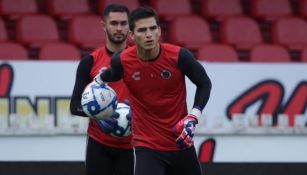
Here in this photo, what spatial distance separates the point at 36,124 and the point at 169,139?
341 centimetres

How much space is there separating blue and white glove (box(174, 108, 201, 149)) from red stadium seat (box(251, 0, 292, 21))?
6.23 metres

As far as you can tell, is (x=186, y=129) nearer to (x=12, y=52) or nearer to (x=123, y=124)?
(x=123, y=124)

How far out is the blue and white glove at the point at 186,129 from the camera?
17.9 feet

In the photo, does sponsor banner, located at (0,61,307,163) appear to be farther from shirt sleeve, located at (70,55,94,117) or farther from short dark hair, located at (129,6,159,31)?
short dark hair, located at (129,6,159,31)

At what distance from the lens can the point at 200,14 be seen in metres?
11.7

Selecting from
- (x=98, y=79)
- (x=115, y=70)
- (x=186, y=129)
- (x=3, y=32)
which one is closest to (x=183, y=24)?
(x=3, y=32)

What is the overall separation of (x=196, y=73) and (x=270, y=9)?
620 cm

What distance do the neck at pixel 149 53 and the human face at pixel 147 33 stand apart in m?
0.05

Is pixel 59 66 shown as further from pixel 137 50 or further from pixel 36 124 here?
pixel 137 50

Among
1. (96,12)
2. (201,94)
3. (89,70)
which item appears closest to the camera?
(201,94)

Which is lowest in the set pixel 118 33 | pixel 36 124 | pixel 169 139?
pixel 36 124

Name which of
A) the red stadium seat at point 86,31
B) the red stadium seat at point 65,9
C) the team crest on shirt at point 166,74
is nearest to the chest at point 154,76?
the team crest on shirt at point 166,74

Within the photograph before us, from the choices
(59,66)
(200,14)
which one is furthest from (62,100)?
(200,14)

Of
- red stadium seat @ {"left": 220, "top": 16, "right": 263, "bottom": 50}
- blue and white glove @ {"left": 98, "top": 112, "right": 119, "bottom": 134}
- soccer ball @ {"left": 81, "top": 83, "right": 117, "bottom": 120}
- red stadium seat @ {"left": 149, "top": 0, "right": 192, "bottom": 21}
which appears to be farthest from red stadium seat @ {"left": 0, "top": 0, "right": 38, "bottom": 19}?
soccer ball @ {"left": 81, "top": 83, "right": 117, "bottom": 120}
